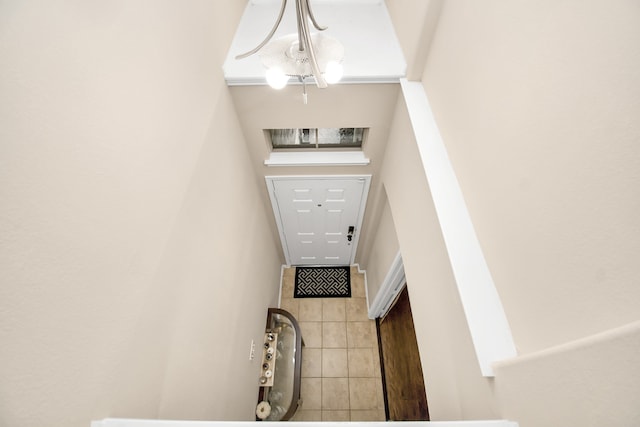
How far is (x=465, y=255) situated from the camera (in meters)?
0.98

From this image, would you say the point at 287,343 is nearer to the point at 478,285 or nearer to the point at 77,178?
the point at 478,285

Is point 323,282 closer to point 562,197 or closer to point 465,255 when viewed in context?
point 465,255

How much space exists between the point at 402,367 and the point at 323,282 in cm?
164

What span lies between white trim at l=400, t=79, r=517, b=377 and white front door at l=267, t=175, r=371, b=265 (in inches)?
44.1

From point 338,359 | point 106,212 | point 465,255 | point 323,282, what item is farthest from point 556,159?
point 323,282

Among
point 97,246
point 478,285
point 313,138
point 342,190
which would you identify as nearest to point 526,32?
point 478,285

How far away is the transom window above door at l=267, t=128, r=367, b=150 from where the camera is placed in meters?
2.26

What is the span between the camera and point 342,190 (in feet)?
8.40

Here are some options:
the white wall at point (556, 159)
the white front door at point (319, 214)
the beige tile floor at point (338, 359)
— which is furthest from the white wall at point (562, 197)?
the beige tile floor at point (338, 359)

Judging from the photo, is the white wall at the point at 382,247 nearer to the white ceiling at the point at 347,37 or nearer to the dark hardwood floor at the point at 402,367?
the dark hardwood floor at the point at 402,367

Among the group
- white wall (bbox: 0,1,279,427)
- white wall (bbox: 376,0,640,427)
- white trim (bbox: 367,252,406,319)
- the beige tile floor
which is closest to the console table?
the beige tile floor

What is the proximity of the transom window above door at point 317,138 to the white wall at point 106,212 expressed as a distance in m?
0.98

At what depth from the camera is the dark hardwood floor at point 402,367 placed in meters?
2.02

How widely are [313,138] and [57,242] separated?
2000mm
